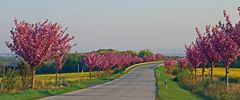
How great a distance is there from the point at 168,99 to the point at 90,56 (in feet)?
157

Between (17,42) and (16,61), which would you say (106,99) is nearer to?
(17,42)

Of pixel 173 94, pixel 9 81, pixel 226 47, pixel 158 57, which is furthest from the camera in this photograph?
pixel 158 57

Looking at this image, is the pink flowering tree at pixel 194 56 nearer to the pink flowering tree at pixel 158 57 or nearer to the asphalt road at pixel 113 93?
the asphalt road at pixel 113 93

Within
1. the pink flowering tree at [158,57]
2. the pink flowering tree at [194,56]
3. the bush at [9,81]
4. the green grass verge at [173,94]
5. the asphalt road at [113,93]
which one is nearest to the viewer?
the asphalt road at [113,93]

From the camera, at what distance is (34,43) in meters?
35.2

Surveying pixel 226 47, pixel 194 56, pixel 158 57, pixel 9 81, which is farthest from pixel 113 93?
pixel 158 57

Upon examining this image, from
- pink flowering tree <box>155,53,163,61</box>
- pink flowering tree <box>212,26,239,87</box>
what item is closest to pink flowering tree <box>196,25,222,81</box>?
pink flowering tree <box>212,26,239,87</box>

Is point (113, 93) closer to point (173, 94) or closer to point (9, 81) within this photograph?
point (173, 94)

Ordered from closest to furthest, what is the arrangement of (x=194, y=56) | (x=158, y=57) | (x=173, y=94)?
(x=173, y=94), (x=194, y=56), (x=158, y=57)

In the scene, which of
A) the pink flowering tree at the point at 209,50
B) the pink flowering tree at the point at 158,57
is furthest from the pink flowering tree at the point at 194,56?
the pink flowering tree at the point at 158,57

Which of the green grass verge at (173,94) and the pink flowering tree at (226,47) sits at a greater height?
the pink flowering tree at (226,47)

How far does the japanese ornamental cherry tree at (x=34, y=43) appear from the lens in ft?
114

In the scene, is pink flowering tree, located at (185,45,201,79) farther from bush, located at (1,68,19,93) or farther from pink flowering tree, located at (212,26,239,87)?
bush, located at (1,68,19,93)

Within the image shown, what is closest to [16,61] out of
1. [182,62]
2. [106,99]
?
[106,99]
